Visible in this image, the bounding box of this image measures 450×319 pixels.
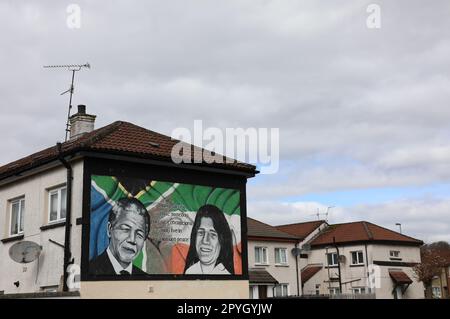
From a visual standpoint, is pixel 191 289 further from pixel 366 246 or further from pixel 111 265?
pixel 366 246

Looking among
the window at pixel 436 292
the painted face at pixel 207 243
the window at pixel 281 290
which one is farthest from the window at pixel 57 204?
the window at pixel 436 292

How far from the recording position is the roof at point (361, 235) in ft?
160

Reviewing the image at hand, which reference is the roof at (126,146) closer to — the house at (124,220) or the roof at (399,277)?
the house at (124,220)

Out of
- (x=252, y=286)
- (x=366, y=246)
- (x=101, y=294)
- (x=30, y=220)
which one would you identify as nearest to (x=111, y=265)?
(x=101, y=294)

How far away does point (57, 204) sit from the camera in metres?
19.2

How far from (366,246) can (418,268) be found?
571 cm

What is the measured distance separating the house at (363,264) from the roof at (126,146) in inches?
1134

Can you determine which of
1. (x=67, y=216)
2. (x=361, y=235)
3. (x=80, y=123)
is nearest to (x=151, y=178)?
(x=67, y=216)

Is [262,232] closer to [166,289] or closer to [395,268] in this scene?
[395,268]

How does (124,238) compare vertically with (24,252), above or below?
above

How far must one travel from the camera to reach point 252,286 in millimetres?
39875

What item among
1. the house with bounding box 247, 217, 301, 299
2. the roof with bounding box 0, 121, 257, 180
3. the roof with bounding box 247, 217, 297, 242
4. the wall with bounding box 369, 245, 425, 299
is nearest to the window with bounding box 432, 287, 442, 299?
the wall with bounding box 369, 245, 425, 299

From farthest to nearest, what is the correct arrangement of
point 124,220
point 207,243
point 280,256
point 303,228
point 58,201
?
point 303,228, point 280,256, point 207,243, point 58,201, point 124,220

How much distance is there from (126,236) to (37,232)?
11.6 feet
